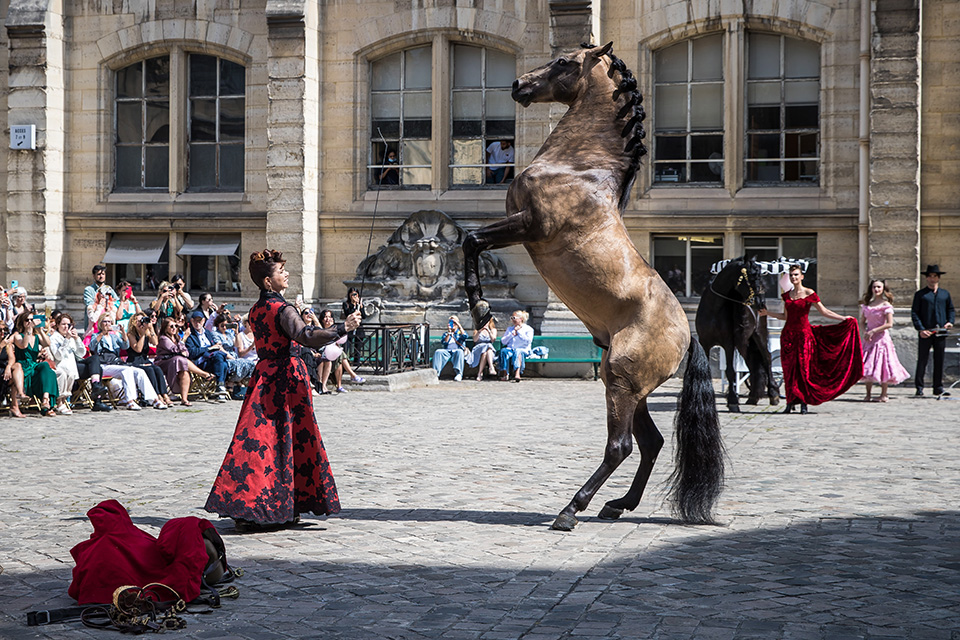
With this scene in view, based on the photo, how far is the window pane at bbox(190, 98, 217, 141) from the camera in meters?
23.6

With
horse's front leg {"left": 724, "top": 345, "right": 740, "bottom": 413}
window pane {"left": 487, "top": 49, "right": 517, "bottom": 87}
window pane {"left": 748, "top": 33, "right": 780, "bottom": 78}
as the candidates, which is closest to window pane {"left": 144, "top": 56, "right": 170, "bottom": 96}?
window pane {"left": 487, "top": 49, "right": 517, "bottom": 87}

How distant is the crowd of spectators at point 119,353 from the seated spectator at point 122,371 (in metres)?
0.01

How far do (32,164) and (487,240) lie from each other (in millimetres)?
18997

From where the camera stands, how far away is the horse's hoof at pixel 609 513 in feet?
24.2

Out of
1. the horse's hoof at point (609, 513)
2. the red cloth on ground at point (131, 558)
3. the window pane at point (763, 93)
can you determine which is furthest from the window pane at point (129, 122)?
the red cloth on ground at point (131, 558)

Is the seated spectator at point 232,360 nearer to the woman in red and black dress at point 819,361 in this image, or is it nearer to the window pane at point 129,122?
the woman in red and black dress at point 819,361

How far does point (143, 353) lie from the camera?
15977 mm

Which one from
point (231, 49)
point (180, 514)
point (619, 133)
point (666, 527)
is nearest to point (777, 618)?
point (666, 527)

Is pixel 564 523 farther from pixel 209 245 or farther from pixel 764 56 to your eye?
pixel 209 245

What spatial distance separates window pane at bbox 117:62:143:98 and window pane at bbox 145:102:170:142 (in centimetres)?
41

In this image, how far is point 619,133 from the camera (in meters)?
7.37

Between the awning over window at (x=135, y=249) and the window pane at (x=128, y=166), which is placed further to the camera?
the window pane at (x=128, y=166)

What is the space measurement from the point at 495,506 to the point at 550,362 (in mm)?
13177

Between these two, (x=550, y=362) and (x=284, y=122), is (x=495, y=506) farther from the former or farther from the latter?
(x=284, y=122)
